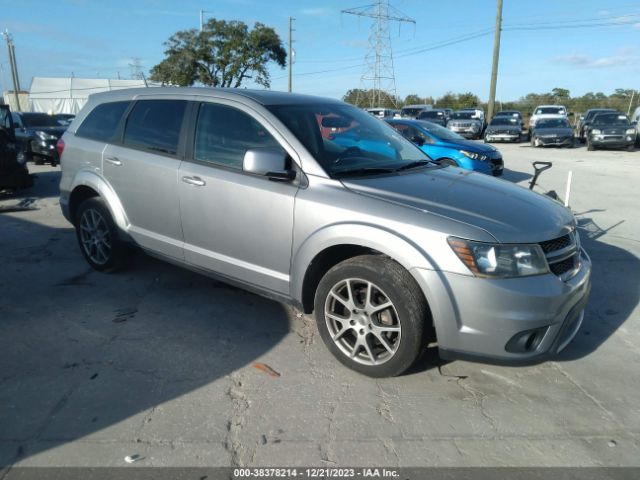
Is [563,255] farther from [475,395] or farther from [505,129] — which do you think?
[505,129]

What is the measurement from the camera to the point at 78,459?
246 cm

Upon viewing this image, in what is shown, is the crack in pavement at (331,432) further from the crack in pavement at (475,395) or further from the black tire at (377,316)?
the crack in pavement at (475,395)

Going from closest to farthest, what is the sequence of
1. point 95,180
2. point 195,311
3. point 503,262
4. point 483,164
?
point 503,262 < point 195,311 < point 95,180 < point 483,164

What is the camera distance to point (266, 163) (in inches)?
130

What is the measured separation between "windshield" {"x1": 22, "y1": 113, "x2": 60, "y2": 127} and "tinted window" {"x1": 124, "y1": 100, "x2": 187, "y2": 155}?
12.8m

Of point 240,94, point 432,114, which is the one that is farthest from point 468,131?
point 240,94

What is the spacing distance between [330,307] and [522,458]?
141 centimetres

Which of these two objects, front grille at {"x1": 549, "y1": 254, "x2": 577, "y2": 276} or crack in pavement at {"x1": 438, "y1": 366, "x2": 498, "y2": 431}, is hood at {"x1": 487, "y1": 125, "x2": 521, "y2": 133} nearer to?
front grille at {"x1": 549, "y1": 254, "x2": 577, "y2": 276}

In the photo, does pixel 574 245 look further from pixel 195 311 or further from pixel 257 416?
pixel 195 311

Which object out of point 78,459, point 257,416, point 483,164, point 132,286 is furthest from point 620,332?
point 483,164

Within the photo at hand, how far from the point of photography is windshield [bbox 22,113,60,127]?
1515 cm

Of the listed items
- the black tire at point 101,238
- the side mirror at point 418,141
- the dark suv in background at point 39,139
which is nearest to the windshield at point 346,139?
the black tire at point 101,238

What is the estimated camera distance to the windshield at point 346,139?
3562 millimetres

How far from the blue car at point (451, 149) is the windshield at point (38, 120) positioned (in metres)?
11.3
